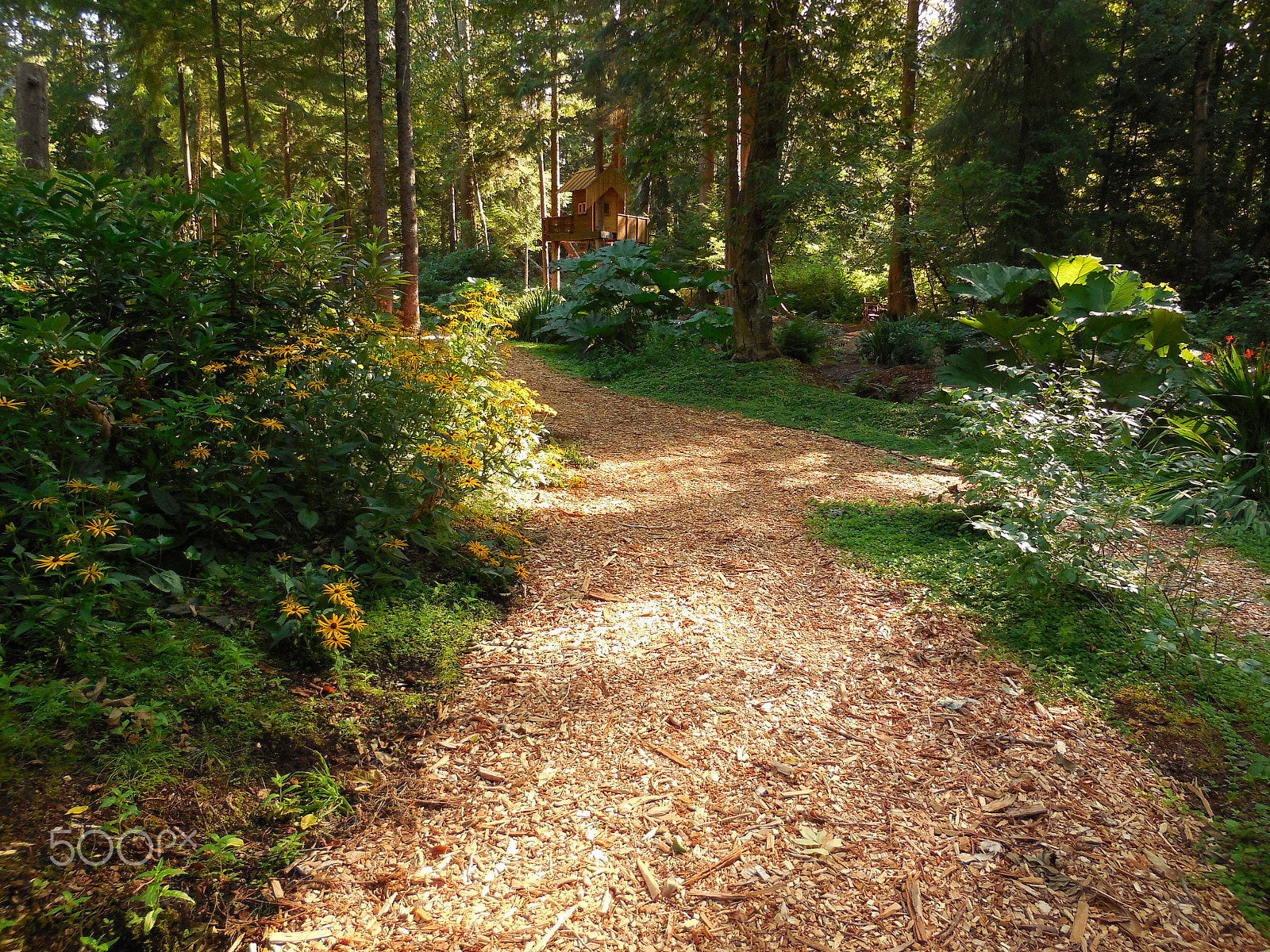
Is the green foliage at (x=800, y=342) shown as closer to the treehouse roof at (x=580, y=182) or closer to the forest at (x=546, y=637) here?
the forest at (x=546, y=637)

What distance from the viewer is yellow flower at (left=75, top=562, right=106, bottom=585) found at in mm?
1883

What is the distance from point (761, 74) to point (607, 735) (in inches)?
350

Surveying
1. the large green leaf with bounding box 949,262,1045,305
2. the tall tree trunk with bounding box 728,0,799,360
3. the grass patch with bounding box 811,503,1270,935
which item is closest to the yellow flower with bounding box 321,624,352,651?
the grass patch with bounding box 811,503,1270,935

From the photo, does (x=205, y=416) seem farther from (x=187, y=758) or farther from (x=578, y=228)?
(x=578, y=228)

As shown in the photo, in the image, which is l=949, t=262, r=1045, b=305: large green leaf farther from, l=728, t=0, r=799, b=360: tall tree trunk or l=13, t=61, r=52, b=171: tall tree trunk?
l=13, t=61, r=52, b=171: tall tree trunk

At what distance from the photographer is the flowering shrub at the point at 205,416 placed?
2064mm

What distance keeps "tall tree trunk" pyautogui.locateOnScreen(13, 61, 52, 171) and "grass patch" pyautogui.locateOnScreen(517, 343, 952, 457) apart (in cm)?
597

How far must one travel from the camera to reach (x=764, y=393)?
855 cm

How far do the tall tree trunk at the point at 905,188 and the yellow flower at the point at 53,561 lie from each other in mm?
9529

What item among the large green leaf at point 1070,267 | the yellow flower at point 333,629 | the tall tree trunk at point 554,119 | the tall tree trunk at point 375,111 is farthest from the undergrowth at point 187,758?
the tall tree trunk at point 554,119

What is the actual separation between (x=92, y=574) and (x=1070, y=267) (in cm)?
689

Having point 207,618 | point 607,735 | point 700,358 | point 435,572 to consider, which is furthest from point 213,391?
point 700,358

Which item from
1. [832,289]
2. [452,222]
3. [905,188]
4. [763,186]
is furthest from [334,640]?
[452,222]

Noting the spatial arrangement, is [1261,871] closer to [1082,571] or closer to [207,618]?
[1082,571]
